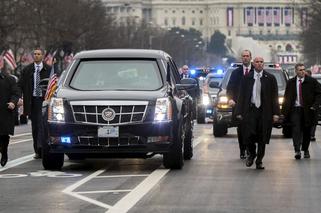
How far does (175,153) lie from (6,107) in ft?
9.14

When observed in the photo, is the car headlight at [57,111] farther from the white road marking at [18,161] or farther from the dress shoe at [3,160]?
the dress shoe at [3,160]

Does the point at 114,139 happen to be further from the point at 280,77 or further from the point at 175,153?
the point at 280,77

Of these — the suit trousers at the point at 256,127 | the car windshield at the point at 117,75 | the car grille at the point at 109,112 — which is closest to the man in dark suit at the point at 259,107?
the suit trousers at the point at 256,127

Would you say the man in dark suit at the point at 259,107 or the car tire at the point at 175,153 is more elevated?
the man in dark suit at the point at 259,107

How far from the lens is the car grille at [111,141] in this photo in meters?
15.0

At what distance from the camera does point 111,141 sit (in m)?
15.0

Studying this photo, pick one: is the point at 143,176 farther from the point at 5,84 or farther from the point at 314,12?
the point at 314,12

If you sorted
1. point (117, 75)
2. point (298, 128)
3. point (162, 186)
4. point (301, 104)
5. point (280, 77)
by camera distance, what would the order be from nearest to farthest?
point (162, 186) < point (117, 75) < point (298, 128) < point (301, 104) < point (280, 77)

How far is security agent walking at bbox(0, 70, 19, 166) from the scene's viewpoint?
16.2m

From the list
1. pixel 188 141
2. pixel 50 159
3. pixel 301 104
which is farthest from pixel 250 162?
pixel 50 159

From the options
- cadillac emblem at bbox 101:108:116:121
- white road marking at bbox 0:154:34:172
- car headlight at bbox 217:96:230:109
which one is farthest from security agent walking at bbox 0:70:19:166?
car headlight at bbox 217:96:230:109

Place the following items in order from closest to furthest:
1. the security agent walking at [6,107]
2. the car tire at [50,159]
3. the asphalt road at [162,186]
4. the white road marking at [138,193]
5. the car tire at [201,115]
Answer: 1. the white road marking at [138,193]
2. the asphalt road at [162,186]
3. the car tire at [50,159]
4. the security agent walking at [6,107]
5. the car tire at [201,115]

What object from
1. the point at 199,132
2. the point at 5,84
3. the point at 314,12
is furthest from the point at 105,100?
the point at 314,12

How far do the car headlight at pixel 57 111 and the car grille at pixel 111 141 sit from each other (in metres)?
0.43
